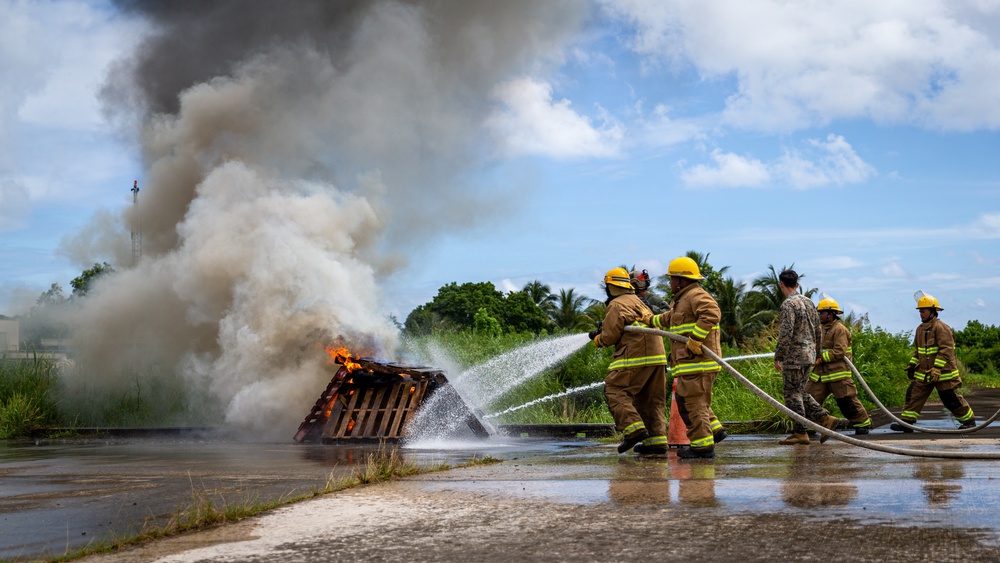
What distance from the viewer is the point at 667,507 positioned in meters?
5.10

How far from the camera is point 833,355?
1168cm

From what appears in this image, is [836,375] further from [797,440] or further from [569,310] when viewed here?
[569,310]

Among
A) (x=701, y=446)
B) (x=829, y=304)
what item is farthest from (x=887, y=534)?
(x=829, y=304)

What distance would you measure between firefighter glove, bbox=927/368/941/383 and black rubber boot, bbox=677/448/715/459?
17.4ft

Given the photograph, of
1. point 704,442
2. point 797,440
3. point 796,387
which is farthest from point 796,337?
point 704,442

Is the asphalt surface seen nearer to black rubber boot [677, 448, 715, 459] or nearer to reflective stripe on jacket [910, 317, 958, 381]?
black rubber boot [677, 448, 715, 459]

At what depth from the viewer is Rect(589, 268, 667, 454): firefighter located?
877 cm

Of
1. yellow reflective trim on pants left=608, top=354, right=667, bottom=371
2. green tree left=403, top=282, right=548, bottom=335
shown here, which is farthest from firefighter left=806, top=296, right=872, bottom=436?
green tree left=403, top=282, right=548, bottom=335

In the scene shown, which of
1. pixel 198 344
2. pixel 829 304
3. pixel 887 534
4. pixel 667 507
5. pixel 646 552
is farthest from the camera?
pixel 198 344

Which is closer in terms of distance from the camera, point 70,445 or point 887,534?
point 887,534

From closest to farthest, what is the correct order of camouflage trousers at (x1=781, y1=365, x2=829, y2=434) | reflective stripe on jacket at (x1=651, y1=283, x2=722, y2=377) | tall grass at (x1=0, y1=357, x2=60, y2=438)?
reflective stripe on jacket at (x1=651, y1=283, x2=722, y2=377)
camouflage trousers at (x1=781, y1=365, x2=829, y2=434)
tall grass at (x1=0, y1=357, x2=60, y2=438)

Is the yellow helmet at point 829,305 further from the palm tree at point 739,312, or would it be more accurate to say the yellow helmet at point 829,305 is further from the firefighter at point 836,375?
the palm tree at point 739,312

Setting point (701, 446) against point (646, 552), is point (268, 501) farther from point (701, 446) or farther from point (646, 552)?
point (701, 446)

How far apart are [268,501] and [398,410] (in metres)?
6.60
